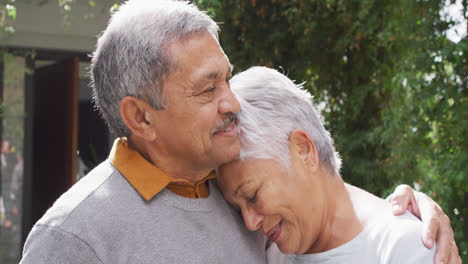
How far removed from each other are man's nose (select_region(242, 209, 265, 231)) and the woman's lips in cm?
5

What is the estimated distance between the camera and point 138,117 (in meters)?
1.38

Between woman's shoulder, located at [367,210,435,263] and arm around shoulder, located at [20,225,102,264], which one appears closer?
arm around shoulder, located at [20,225,102,264]

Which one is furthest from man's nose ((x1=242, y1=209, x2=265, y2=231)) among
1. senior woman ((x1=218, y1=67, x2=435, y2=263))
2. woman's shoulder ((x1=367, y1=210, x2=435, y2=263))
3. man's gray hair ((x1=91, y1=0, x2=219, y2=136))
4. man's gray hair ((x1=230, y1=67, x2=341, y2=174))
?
man's gray hair ((x1=91, y1=0, x2=219, y2=136))

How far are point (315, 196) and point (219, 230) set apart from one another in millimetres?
316

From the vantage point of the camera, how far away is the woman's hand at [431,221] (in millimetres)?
1358

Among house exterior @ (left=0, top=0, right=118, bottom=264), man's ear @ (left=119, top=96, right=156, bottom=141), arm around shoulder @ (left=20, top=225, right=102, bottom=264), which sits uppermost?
man's ear @ (left=119, top=96, right=156, bottom=141)

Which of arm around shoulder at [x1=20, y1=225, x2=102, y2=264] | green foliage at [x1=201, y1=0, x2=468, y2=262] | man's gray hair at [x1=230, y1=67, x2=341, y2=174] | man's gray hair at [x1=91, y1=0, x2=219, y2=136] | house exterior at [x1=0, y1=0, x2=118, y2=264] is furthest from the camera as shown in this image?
house exterior at [x1=0, y1=0, x2=118, y2=264]

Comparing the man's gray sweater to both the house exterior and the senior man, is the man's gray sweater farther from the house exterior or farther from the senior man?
the house exterior

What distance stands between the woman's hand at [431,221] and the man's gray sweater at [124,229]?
0.49m

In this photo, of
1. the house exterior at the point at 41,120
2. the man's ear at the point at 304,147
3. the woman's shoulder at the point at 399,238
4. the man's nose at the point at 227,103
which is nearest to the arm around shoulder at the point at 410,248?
the woman's shoulder at the point at 399,238

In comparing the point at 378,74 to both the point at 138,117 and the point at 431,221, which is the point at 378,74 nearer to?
the point at 431,221

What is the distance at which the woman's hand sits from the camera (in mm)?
1358

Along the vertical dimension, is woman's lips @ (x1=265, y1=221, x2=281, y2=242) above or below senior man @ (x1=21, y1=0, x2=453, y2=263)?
below

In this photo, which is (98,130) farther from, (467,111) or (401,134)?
(467,111)
